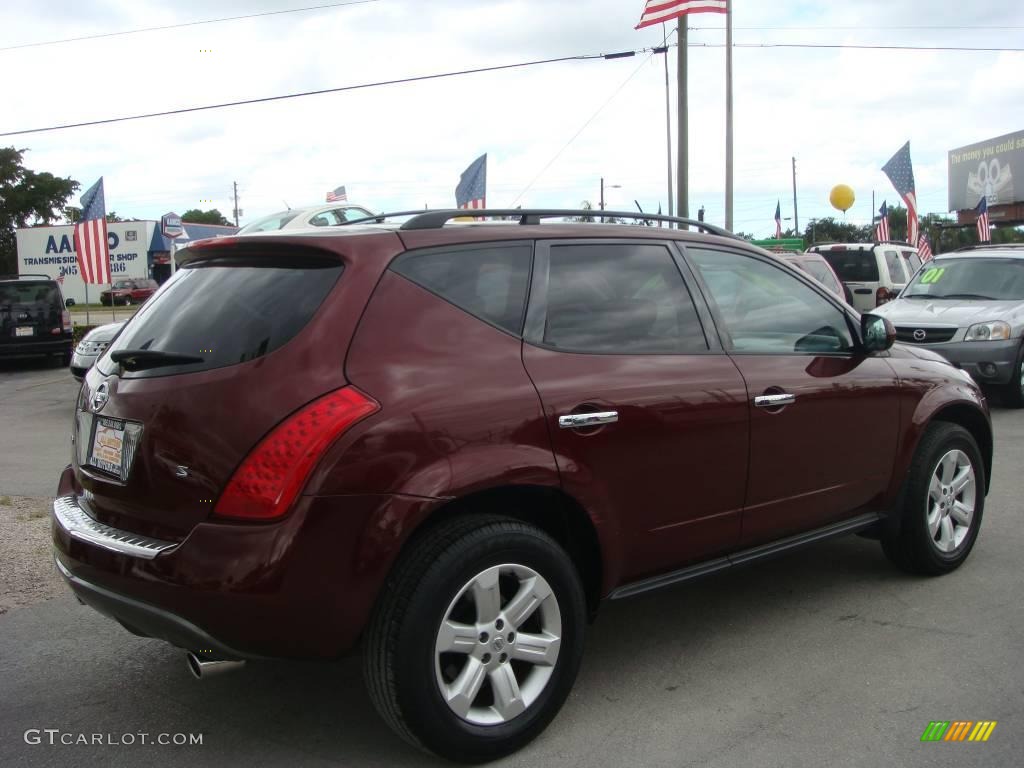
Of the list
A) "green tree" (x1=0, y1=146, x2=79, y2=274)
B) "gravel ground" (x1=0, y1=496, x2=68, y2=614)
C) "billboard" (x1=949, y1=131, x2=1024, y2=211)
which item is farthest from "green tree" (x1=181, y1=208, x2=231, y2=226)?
"gravel ground" (x1=0, y1=496, x2=68, y2=614)

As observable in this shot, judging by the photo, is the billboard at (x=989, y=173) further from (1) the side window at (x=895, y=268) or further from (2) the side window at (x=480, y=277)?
(2) the side window at (x=480, y=277)

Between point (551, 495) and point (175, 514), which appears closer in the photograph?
point (175, 514)

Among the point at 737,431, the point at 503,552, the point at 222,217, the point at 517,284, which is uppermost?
the point at 222,217

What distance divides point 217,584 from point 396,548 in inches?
20.2

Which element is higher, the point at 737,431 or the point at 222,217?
the point at 222,217

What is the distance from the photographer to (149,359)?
10.4ft

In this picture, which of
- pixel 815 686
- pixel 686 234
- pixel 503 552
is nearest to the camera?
pixel 503 552

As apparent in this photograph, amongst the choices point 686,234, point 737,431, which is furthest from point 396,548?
point 686,234

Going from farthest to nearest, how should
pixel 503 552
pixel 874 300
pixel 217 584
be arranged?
1. pixel 874 300
2. pixel 503 552
3. pixel 217 584

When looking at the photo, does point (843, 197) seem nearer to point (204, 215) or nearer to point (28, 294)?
point (28, 294)

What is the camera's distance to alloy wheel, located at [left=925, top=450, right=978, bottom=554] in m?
4.80

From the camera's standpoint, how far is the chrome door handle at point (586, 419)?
328cm

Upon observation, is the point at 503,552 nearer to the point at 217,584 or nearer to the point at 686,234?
the point at 217,584

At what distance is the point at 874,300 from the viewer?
17375 mm
